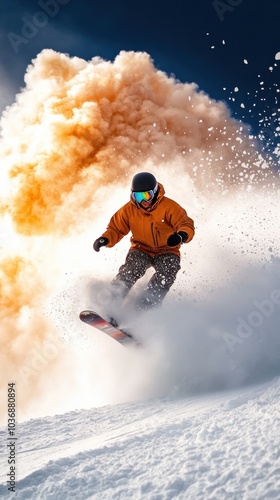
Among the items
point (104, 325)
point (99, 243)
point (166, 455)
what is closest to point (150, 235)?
point (99, 243)

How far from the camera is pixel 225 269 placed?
7.88m

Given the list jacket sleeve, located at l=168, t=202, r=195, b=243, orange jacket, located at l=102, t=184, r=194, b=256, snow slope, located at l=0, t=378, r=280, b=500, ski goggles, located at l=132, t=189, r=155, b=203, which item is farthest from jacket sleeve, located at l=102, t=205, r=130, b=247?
snow slope, located at l=0, t=378, r=280, b=500

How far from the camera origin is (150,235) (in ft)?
22.8

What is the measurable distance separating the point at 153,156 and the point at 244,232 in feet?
56.2

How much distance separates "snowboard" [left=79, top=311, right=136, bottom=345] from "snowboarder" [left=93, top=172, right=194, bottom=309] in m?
0.54

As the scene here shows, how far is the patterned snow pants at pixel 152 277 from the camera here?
651 cm

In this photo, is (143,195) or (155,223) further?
(155,223)

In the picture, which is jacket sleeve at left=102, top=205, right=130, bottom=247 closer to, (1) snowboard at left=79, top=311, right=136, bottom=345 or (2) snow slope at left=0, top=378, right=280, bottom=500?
(1) snowboard at left=79, top=311, right=136, bottom=345

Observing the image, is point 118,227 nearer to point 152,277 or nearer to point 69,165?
point 152,277

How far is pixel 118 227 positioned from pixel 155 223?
742mm

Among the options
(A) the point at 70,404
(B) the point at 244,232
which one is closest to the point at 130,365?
(A) the point at 70,404

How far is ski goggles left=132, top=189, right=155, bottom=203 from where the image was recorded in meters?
6.42

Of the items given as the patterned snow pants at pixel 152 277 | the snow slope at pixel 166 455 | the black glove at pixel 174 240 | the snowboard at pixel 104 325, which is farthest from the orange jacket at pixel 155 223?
the snow slope at pixel 166 455

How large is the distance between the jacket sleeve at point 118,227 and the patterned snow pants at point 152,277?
0.42 metres
